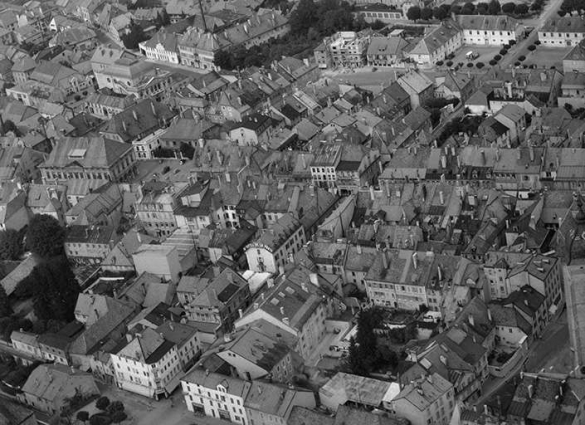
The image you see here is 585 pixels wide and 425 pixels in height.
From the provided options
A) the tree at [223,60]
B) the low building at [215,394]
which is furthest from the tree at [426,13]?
the low building at [215,394]

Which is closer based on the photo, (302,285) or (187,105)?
(302,285)

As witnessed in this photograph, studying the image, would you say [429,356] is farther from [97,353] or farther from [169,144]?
[169,144]

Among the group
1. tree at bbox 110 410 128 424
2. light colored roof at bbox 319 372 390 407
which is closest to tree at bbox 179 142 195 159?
tree at bbox 110 410 128 424

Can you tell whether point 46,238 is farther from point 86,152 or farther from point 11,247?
point 86,152

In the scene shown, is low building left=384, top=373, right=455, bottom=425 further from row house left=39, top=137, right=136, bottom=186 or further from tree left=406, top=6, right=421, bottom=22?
tree left=406, top=6, right=421, bottom=22

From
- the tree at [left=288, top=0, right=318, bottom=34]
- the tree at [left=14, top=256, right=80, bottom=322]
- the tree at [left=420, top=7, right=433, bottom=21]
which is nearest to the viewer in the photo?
the tree at [left=14, top=256, right=80, bottom=322]

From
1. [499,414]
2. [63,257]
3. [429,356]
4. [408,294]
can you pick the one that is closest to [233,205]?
[63,257]
